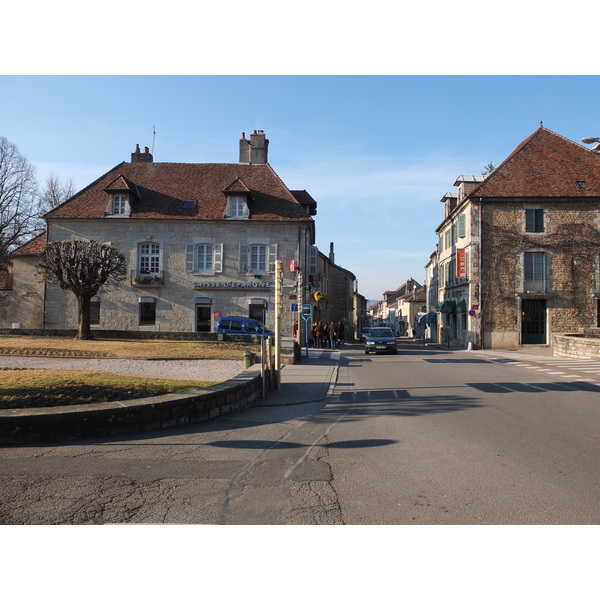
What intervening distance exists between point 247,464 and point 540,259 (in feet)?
96.0

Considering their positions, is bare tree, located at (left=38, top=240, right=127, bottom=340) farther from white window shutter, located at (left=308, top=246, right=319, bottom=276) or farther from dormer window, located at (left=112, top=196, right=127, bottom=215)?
white window shutter, located at (left=308, top=246, right=319, bottom=276)

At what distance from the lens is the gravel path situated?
12.2 metres

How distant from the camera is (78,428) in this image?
645 centimetres

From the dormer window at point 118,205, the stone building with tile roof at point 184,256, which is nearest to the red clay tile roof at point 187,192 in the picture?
the stone building with tile roof at point 184,256

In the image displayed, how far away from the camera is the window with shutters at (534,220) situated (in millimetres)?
30375

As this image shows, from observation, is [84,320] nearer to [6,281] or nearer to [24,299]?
[24,299]

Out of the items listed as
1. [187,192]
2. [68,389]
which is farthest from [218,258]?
[68,389]

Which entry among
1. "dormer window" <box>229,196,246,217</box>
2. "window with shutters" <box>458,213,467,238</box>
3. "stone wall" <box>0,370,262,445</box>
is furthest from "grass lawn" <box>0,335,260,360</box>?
"window with shutters" <box>458,213,467,238</box>

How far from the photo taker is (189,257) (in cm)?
3244

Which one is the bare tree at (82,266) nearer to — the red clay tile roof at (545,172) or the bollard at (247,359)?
the bollard at (247,359)

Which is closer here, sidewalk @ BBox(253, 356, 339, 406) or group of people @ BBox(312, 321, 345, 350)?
sidewalk @ BBox(253, 356, 339, 406)

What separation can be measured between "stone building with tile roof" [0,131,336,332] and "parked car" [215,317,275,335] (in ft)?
13.4

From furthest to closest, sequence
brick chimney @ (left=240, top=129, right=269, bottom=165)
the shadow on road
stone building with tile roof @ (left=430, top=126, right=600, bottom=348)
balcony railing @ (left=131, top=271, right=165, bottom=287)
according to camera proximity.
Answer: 1. brick chimney @ (left=240, top=129, right=269, bottom=165)
2. balcony railing @ (left=131, top=271, right=165, bottom=287)
3. stone building with tile roof @ (left=430, top=126, right=600, bottom=348)
4. the shadow on road

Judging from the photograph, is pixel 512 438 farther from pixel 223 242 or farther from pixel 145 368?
pixel 223 242
